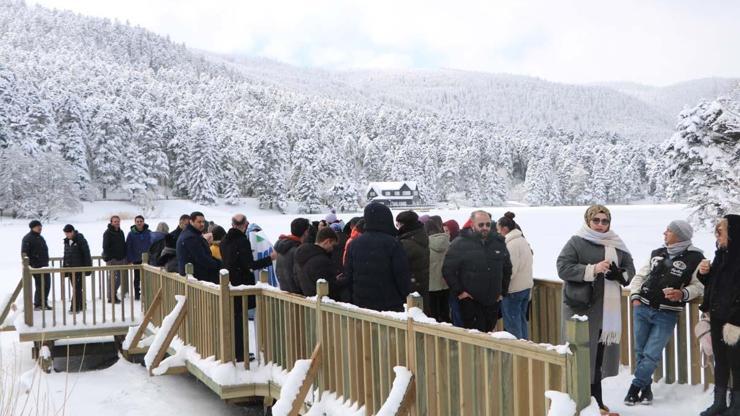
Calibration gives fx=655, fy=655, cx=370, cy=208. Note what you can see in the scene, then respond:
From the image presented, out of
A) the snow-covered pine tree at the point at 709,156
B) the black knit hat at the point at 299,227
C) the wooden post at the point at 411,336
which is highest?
the snow-covered pine tree at the point at 709,156

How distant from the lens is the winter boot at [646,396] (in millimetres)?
5633

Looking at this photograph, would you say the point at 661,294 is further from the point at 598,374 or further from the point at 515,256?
the point at 515,256

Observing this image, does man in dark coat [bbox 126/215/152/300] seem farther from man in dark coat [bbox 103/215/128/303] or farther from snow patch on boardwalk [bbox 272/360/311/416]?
snow patch on boardwalk [bbox 272/360/311/416]

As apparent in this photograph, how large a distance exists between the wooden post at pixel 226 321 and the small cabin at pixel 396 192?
9063 centimetres

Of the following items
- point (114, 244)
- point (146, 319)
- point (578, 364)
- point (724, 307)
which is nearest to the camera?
point (578, 364)

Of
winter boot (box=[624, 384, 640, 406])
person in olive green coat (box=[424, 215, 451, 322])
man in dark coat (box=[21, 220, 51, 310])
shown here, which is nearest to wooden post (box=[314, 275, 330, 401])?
person in olive green coat (box=[424, 215, 451, 322])

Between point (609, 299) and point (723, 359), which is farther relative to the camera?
point (609, 299)

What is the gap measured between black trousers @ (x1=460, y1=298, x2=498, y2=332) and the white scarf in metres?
1.44

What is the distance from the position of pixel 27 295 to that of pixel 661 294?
29.9 feet

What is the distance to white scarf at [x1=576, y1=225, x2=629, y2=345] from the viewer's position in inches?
208

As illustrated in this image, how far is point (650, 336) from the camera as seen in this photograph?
5.55 m

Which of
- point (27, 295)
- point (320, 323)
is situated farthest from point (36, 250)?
point (320, 323)

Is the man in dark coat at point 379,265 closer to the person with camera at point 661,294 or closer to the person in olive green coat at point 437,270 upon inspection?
the person in olive green coat at point 437,270

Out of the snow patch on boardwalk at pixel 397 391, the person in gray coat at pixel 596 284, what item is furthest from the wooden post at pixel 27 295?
the person in gray coat at pixel 596 284
